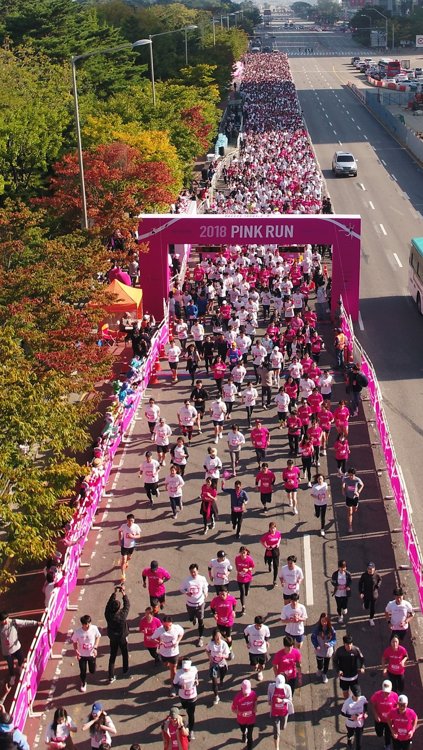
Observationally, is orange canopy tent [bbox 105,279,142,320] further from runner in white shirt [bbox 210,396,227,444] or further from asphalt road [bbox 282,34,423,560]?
runner in white shirt [bbox 210,396,227,444]

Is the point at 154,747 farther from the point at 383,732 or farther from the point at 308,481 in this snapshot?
the point at 308,481

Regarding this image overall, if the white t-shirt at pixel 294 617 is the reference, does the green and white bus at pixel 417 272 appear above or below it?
below

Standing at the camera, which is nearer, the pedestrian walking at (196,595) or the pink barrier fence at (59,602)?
the pink barrier fence at (59,602)

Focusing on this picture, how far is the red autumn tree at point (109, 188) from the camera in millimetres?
32781

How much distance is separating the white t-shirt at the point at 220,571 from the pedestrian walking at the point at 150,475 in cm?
411

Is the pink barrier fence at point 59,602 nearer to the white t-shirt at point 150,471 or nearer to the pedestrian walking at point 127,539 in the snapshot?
the pedestrian walking at point 127,539

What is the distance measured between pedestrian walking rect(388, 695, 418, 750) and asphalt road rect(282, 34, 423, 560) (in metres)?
6.57

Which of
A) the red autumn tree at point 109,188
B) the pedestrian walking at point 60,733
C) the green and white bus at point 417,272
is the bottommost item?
the green and white bus at point 417,272

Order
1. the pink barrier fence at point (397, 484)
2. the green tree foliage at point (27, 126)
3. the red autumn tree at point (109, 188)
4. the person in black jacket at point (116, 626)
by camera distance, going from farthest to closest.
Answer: the green tree foliage at point (27, 126), the red autumn tree at point (109, 188), the pink barrier fence at point (397, 484), the person in black jacket at point (116, 626)

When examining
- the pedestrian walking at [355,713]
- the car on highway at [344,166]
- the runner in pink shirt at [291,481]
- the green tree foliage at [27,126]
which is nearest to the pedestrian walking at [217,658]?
the pedestrian walking at [355,713]

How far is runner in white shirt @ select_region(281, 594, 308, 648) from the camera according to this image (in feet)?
47.5

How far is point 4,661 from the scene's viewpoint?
15.5 metres

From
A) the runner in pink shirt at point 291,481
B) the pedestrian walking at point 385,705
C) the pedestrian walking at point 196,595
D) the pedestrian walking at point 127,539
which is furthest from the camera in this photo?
the runner in pink shirt at point 291,481

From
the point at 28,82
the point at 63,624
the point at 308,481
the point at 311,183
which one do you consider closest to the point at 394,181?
the point at 311,183
